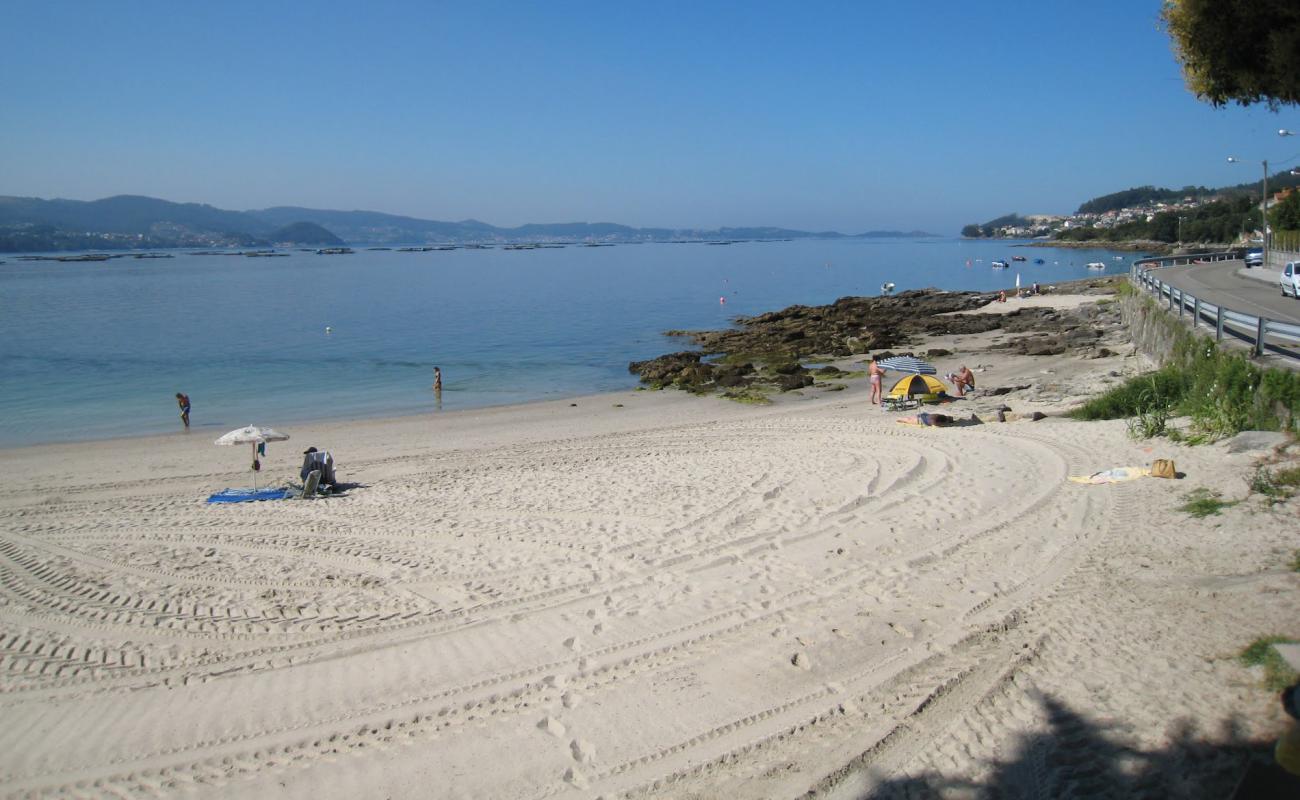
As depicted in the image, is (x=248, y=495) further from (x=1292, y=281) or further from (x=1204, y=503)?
(x=1292, y=281)

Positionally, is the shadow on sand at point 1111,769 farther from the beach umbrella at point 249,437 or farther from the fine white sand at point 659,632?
the beach umbrella at point 249,437

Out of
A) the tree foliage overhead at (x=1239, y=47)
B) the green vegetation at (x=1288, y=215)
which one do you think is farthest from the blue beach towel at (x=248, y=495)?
the green vegetation at (x=1288, y=215)

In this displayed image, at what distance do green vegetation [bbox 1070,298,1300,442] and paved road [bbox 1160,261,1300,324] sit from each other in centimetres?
425

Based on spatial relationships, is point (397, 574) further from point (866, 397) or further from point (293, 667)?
point (866, 397)

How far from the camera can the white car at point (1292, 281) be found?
80.7 ft

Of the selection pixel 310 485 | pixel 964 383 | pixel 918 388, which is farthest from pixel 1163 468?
pixel 310 485

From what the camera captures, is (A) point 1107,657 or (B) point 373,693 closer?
(A) point 1107,657

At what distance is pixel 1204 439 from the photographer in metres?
11.6

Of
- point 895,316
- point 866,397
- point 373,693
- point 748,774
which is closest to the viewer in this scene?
point 748,774

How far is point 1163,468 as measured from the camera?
10734 mm

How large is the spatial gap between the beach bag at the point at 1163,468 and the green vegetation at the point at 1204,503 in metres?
0.83

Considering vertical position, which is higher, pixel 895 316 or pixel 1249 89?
pixel 1249 89

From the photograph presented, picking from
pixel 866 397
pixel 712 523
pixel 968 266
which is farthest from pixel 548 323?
pixel 968 266

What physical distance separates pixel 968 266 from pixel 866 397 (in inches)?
4154
